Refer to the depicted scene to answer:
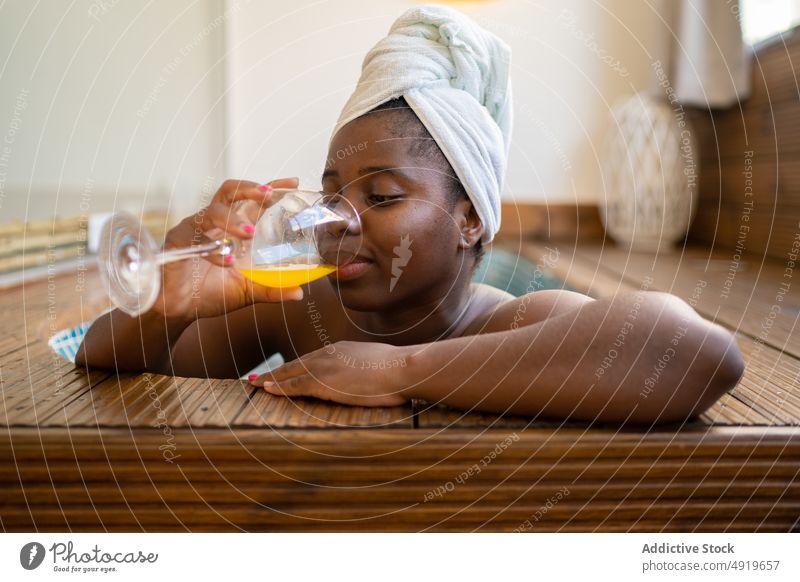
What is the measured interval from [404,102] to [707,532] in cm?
40

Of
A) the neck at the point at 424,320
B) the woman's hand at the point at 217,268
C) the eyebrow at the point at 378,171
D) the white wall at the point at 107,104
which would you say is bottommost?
the neck at the point at 424,320

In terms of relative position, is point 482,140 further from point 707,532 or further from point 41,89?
point 41,89

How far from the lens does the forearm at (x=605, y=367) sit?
47cm

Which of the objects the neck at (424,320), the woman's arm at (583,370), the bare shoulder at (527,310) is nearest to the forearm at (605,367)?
the woman's arm at (583,370)

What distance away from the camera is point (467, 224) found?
0.68m

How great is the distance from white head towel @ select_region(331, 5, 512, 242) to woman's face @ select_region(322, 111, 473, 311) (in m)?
0.02

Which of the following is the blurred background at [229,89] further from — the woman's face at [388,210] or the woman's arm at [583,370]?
the woman's arm at [583,370]

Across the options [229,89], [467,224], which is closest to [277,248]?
[467,224]

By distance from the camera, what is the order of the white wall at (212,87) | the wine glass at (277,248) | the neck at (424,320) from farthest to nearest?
the white wall at (212,87) < the neck at (424,320) < the wine glass at (277,248)

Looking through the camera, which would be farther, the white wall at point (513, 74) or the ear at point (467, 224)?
the white wall at point (513, 74)

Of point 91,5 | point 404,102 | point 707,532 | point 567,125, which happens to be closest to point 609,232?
point 567,125

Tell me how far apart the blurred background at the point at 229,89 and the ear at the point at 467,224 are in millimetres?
141

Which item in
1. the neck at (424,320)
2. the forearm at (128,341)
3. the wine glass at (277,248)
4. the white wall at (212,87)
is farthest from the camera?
the white wall at (212,87)

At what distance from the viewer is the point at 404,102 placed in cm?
63
